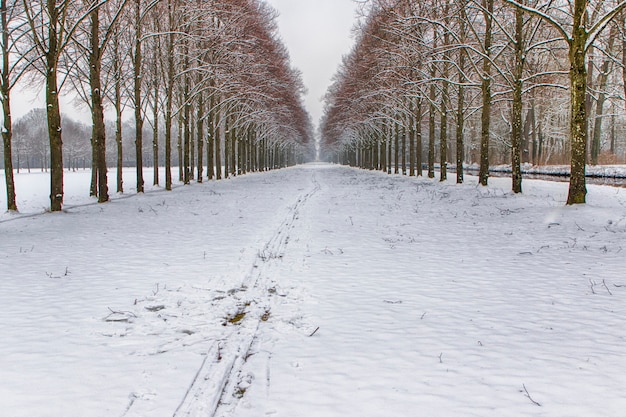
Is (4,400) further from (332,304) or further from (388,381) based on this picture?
(332,304)

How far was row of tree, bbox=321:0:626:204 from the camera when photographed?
11672 mm

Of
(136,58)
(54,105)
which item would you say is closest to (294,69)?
(136,58)

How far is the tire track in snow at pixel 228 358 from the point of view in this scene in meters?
3.09

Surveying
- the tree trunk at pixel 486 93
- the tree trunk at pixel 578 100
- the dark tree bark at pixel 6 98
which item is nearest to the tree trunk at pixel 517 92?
the tree trunk at pixel 486 93

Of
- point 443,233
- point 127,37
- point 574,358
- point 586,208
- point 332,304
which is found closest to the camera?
point 574,358

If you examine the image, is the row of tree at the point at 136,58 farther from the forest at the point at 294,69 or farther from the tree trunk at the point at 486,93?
the tree trunk at the point at 486,93

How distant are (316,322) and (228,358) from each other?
1.22 metres

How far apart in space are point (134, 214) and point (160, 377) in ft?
35.0

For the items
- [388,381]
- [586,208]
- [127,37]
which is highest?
[127,37]

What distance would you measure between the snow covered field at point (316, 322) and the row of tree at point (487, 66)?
17.6 feet

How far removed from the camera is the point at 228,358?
12.5 feet

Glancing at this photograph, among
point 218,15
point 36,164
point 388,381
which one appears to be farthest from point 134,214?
point 36,164

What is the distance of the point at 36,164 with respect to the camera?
111000 mm

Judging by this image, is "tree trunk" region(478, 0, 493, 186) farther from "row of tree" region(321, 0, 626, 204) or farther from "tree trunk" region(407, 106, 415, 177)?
"tree trunk" region(407, 106, 415, 177)
